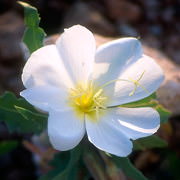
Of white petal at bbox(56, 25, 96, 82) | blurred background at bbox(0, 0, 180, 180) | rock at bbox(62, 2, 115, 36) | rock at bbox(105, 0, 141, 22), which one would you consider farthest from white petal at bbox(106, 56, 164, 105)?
rock at bbox(105, 0, 141, 22)

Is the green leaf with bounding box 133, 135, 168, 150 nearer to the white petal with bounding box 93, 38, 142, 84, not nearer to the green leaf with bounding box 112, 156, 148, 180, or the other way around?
the green leaf with bounding box 112, 156, 148, 180

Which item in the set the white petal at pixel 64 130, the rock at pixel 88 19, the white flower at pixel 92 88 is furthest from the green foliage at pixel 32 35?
the rock at pixel 88 19

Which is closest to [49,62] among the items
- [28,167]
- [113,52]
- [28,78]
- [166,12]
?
[28,78]

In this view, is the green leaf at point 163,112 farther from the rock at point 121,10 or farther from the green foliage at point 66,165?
the rock at point 121,10

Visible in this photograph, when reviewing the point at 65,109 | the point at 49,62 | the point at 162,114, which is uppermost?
the point at 49,62

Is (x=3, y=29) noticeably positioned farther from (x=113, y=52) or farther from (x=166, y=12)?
(x=113, y=52)

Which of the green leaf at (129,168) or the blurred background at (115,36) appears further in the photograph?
the blurred background at (115,36)
